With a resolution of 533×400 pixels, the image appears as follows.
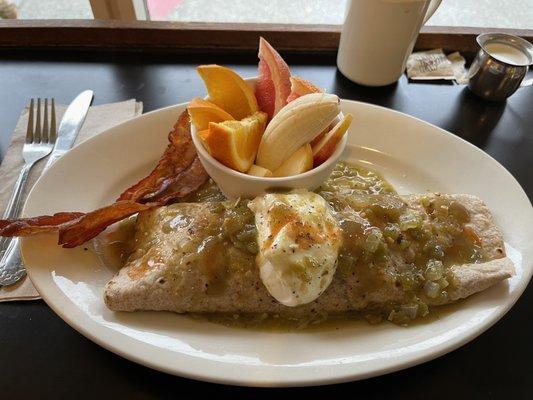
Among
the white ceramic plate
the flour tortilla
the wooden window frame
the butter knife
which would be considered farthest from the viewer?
the wooden window frame

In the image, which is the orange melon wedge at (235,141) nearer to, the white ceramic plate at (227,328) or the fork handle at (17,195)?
the white ceramic plate at (227,328)

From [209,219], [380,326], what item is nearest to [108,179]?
[209,219]

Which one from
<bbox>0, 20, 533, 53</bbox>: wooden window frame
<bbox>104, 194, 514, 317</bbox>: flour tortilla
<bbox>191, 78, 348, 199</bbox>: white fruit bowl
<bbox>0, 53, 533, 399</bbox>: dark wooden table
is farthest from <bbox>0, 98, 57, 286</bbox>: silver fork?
<bbox>191, 78, 348, 199</bbox>: white fruit bowl

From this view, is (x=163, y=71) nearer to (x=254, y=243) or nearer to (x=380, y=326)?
(x=254, y=243)

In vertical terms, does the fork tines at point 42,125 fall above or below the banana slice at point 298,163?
below

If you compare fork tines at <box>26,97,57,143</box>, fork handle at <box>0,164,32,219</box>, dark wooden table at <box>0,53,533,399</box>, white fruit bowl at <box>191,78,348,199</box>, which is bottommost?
dark wooden table at <box>0,53,533,399</box>

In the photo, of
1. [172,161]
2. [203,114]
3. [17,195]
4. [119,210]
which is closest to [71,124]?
[17,195]

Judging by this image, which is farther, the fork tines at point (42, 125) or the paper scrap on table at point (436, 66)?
the paper scrap on table at point (436, 66)

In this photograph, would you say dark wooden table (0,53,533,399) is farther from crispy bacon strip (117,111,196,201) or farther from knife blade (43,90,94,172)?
crispy bacon strip (117,111,196,201)

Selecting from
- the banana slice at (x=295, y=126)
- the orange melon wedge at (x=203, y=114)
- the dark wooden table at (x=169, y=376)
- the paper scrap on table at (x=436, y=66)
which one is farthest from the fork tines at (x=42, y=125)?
the paper scrap on table at (x=436, y=66)

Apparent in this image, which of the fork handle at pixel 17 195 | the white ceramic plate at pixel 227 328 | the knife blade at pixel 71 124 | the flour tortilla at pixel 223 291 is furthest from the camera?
the knife blade at pixel 71 124
